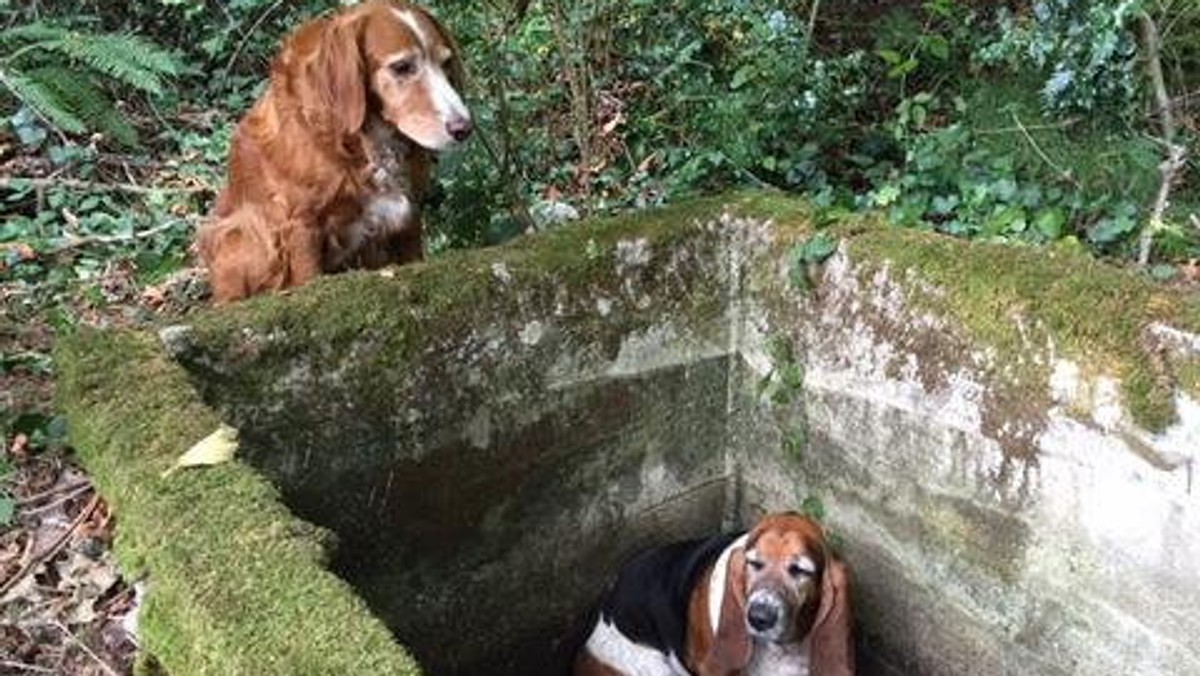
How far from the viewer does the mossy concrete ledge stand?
12.0 ft

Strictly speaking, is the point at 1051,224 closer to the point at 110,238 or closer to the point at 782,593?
the point at 782,593

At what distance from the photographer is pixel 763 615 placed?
409 centimetres

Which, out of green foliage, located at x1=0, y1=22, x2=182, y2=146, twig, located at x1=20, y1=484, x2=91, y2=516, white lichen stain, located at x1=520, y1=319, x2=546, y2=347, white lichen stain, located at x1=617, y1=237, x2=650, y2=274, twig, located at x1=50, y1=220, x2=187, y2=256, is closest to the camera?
twig, located at x1=20, y1=484, x2=91, y2=516

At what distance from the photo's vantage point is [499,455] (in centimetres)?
442

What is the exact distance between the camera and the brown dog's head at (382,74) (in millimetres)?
4117

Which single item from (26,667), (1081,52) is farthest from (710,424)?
(26,667)

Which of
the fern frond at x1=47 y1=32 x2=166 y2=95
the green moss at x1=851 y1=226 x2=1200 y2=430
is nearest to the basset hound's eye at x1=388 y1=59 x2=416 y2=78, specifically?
the fern frond at x1=47 y1=32 x2=166 y2=95

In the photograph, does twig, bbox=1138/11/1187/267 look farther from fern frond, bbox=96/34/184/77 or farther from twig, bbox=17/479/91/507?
twig, bbox=17/479/91/507

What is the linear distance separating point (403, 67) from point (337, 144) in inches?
13.2

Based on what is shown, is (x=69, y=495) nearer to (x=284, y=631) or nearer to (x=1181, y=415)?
(x=284, y=631)

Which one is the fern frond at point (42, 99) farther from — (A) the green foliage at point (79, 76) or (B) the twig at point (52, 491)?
(B) the twig at point (52, 491)

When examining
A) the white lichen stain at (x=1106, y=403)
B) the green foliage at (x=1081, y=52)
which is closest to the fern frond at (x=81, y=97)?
the white lichen stain at (x=1106, y=403)


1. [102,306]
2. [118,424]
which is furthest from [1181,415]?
[102,306]

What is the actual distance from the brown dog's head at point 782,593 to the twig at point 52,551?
80.8 inches
